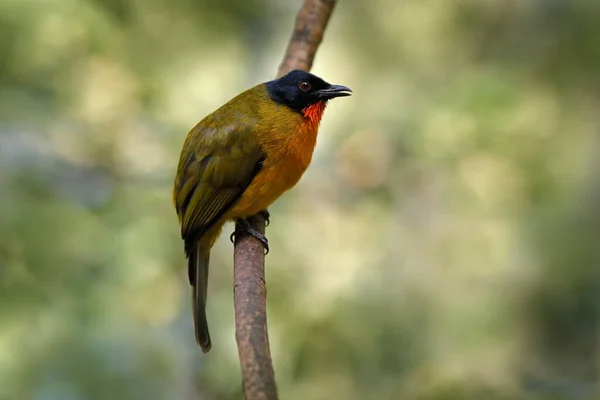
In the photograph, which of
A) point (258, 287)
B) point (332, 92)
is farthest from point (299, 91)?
point (258, 287)

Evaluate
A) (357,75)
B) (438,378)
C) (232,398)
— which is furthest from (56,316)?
(357,75)

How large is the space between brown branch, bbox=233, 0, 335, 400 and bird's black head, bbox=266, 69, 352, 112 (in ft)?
0.30

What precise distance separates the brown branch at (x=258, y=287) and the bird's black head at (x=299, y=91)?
3.6 inches

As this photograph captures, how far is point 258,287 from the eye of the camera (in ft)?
8.07

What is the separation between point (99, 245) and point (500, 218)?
7.76 feet

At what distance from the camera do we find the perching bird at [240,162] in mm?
3645

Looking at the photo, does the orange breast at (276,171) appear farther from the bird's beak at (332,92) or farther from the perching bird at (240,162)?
the bird's beak at (332,92)

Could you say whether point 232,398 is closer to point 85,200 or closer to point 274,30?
point 85,200

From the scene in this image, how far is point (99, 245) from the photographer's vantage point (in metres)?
4.46

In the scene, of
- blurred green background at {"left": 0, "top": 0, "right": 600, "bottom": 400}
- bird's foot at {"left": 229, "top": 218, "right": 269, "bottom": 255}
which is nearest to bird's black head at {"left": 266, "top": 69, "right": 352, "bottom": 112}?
bird's foot at {"left": 229, "top": 218, "right": 269, "bottom": 255}

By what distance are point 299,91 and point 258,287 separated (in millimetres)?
1580

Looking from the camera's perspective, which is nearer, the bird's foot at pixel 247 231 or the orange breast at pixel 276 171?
the bird's foot at pixel 247 231

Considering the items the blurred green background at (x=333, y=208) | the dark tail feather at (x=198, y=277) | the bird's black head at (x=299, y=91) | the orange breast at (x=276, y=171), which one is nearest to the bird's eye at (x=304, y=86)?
the bird's black head at (x=299, y=91)

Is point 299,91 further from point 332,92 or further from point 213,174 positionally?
point 213,174
